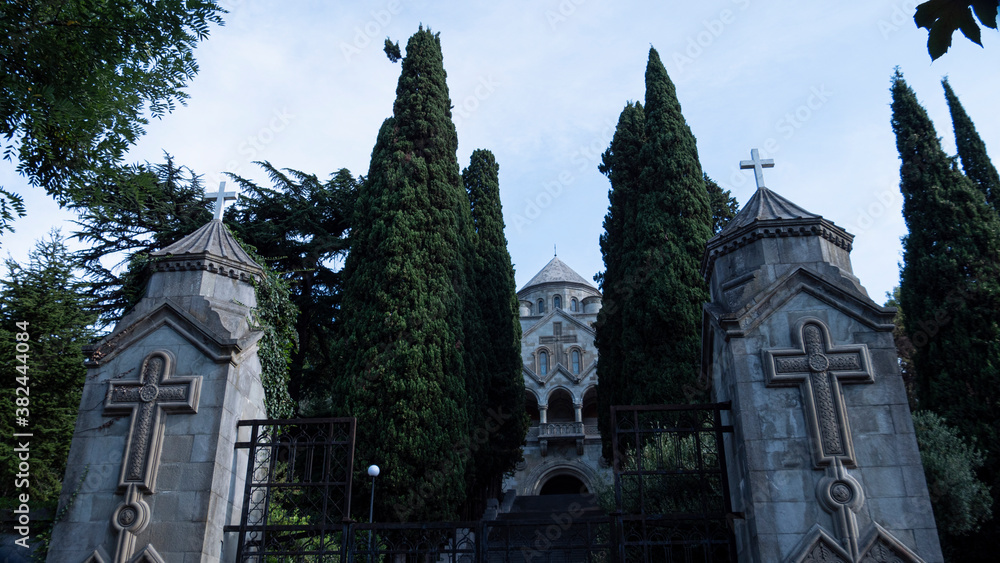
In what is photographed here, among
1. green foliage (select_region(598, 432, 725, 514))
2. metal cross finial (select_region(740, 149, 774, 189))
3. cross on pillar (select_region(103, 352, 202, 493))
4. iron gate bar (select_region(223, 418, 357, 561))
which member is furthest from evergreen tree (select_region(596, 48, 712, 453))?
cross on pillar (select_region(103, 352, 202, 493))

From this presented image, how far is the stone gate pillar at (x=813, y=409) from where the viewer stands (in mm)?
6891

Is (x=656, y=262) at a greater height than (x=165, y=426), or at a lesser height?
greater

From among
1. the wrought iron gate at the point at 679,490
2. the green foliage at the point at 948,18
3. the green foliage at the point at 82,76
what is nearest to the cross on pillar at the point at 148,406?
the green foliage at the point at 82,76

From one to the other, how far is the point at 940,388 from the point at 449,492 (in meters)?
10.1

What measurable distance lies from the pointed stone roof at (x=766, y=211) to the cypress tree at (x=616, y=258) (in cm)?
849

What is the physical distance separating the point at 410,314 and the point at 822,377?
9.09 metres

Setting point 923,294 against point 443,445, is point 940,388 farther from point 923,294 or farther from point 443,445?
point 443,445

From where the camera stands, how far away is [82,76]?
20.1 ft

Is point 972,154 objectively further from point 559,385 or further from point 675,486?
point 559,385

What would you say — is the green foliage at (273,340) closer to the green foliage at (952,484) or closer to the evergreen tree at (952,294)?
the green foliage at (952,484)

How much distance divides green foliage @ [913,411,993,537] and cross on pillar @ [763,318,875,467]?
5072mm

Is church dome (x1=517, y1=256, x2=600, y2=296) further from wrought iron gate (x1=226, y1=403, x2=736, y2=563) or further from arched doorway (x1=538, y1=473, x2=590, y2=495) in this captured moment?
wrought iron gate (x1=226, y1=403, x2=736, y2=563)

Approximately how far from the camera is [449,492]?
13984mm

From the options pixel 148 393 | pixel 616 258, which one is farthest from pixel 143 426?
pixel 616 258
